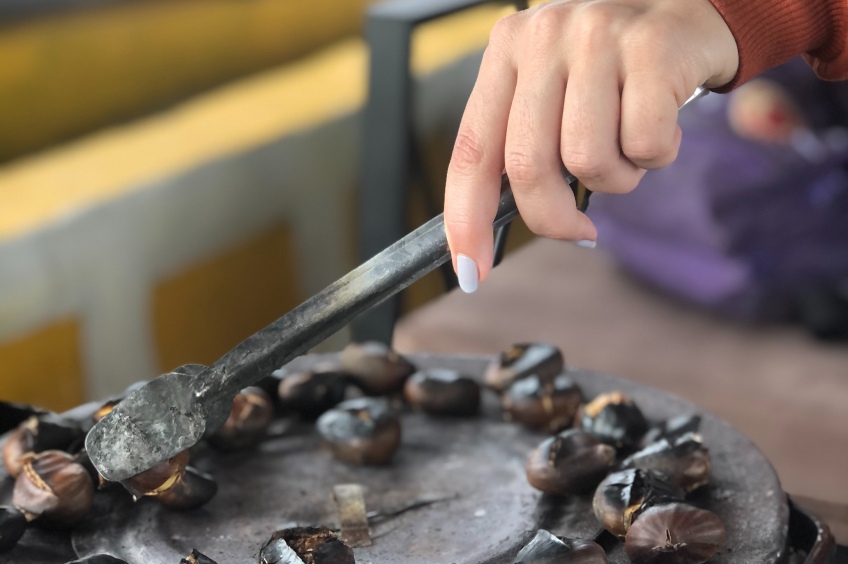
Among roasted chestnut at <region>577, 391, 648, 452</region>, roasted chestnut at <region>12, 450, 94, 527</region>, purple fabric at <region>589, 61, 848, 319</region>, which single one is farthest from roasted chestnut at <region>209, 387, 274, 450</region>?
purple fabric at <region>589, 61, 848, 319</region>

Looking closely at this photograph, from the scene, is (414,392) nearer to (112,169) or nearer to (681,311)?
(681,311)

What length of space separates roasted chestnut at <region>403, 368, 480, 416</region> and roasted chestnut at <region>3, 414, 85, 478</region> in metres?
0.27

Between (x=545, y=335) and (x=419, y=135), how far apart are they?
366 millimetres

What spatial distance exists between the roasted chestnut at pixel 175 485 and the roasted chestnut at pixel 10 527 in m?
0.07

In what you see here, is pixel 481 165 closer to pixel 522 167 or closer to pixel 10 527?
pixel 522 167

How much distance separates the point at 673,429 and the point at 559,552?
0.22 m

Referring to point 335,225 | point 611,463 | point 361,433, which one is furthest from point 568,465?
point 335,225

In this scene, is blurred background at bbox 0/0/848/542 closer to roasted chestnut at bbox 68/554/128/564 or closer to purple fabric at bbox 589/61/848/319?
purple fabric at bbox 589/61/848/319

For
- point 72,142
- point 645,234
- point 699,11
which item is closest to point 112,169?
point 72,142

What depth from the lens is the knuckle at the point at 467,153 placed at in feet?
2.00

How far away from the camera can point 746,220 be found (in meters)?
1.41

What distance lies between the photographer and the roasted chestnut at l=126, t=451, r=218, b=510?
64cm

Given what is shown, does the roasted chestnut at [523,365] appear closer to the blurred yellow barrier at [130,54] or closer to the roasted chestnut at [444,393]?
the roasted chestnut at [444,393]

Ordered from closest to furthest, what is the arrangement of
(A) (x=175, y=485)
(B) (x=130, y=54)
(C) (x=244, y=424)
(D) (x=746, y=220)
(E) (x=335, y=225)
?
(A) (x=175, y=485) → (C) (x=244, y=424) → (D) (x=746, y=220) → (B) (x=130, y=54) → (E) (x=335, y=225)
